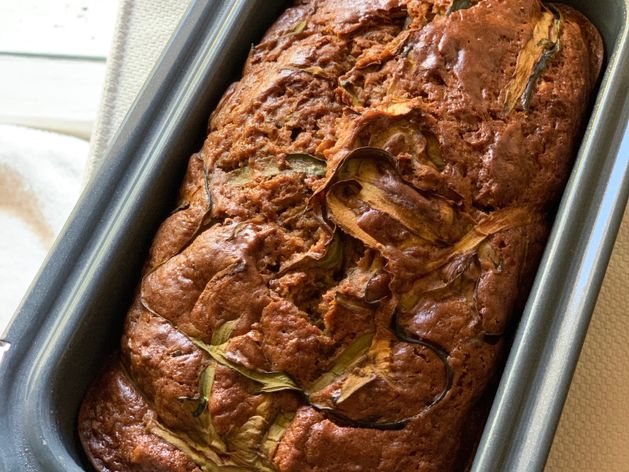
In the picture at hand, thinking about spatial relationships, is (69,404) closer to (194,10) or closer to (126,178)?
(126,178)

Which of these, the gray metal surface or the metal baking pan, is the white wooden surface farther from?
the gray metal surface

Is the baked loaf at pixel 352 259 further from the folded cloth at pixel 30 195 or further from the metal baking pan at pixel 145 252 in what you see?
the folded cloth at pixel 30 195

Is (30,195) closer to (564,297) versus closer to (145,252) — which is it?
(145,252)

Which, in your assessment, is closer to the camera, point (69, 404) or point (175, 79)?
point (69, 404)

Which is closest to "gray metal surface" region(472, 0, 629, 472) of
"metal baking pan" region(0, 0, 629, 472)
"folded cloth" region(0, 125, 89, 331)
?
"metal baking pan" region(0, 0, 629, 472)

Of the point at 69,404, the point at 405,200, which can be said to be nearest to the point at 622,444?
the point at 405,200

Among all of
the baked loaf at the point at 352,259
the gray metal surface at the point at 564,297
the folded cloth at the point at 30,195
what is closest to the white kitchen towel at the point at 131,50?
the folded cloth at the point at 30,195

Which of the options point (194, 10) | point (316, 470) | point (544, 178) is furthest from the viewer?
point (194, 10)
